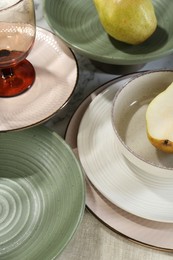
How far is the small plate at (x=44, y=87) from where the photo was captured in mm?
432

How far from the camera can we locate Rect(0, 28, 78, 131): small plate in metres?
0.43

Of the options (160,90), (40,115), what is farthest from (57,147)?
(160,90)

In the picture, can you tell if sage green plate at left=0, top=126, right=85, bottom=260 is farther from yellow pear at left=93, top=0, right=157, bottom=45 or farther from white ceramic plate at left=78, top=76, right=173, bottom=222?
yellow pear at left=93, top=0, right=157, bottom=45

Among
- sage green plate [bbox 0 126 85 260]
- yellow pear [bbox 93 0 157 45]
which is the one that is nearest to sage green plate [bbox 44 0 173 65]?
yellow pear [bbox 93 0 157 45]

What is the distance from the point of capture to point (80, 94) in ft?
1.74

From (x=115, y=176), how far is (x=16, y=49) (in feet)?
0.60

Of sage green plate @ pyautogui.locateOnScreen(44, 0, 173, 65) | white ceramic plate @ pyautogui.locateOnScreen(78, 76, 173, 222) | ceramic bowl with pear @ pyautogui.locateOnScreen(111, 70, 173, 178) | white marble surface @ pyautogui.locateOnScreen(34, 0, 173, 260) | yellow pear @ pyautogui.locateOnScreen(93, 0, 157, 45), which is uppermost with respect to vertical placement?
yellow pear @ pyautogui.locateOnScreen(93, 0, 157, 45)

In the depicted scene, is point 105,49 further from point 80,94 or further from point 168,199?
point 168,199

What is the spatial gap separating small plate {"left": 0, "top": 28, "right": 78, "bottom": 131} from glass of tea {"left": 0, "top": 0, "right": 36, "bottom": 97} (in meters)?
0.01

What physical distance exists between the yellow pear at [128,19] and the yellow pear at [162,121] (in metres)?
0.09

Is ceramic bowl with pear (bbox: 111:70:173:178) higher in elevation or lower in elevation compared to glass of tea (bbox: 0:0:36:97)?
lower

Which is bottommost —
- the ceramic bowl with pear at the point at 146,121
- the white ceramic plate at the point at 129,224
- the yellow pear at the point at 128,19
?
the white ceramic plate at the point at 129,224

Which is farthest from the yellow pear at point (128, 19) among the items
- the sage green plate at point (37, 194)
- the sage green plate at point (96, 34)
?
the sage green plate at point (37, 194)

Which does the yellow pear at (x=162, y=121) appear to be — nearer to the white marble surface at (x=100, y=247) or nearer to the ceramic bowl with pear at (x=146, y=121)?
the ceramic bowl with pear at (x=146, y=121)
